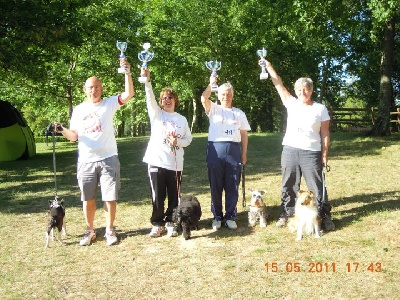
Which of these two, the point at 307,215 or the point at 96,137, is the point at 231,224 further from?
the point at 96,137

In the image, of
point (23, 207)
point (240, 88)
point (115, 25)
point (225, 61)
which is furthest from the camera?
point (240, 88)

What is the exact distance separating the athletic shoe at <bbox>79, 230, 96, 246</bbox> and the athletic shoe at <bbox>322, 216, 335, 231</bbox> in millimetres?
3108

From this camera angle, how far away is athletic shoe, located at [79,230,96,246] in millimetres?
5461

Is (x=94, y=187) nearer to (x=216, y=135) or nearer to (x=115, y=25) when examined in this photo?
(x=216, y=135)

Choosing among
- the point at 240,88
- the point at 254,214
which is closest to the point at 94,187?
the point at 254,214

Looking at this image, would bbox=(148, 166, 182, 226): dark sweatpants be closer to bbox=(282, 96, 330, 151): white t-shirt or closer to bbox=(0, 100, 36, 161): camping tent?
bbox=(282, 96, 330, 151): white t-shirt

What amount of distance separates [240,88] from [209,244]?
79.7 feet

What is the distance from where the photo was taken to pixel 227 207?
587 centimetres

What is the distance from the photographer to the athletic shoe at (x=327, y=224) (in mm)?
5535

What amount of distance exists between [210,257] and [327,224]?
1.77 metres

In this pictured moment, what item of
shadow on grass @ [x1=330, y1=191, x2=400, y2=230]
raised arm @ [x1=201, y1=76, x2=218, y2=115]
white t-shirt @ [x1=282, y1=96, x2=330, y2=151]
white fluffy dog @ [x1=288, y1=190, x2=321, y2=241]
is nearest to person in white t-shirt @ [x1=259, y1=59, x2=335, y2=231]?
white t-shirt @ [x1=282, y1=96, x2=330, y2=151]

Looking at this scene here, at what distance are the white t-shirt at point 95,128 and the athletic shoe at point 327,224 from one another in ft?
9.71
